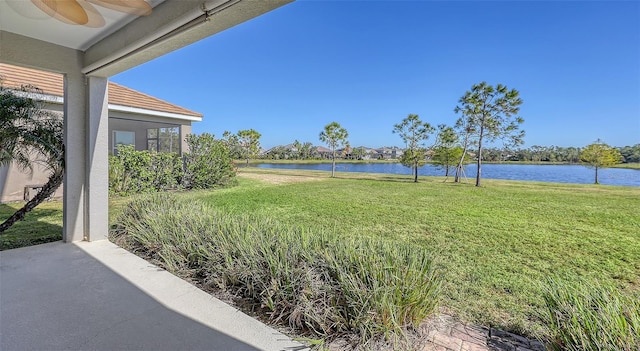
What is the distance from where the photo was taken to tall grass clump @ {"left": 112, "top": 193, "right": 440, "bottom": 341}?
1.99m

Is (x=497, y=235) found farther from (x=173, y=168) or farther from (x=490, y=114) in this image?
(x=490, y=114)

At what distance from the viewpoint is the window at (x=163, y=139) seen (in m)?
12.1

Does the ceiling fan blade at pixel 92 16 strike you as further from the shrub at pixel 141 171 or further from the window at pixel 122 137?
the window at pixel 122 137

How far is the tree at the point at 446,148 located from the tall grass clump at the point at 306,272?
56.6 ft

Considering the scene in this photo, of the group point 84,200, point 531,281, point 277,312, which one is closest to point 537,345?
point 531,281

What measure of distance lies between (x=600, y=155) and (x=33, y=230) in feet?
86.8

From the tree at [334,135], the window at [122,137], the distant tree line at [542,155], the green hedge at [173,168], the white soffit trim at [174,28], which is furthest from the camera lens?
the distant tree line at [542,155]

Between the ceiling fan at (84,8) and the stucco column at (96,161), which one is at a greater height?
the ceiling fan at (84,8)

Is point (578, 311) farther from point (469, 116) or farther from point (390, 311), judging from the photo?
point (469, 116)

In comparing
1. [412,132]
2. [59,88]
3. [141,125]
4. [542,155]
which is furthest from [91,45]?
[542,155]

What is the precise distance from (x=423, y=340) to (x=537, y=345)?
2.78 ft

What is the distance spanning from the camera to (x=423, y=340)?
1.94m

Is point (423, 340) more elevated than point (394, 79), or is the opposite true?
point (394, 79)

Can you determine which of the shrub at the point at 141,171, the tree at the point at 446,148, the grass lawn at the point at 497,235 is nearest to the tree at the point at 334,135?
the tree at the point at 446,148
